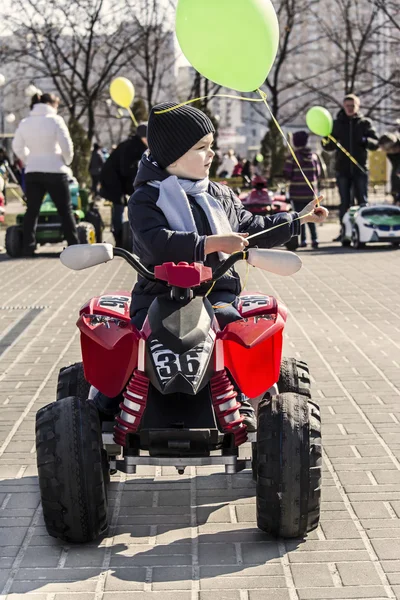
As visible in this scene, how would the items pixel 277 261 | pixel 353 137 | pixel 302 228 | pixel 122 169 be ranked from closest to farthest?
pixel 277 261 → pixel 122 169 → pixel 302 228 → pixel 353 137

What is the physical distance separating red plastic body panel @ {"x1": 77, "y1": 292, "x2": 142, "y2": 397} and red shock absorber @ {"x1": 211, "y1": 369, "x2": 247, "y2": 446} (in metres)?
0.34

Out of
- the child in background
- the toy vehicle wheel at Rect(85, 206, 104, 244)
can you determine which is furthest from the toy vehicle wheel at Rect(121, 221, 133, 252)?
the child in background

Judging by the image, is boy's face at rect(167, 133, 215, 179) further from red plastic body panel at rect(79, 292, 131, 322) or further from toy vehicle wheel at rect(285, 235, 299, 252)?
toy vehicle wheel at rect(285, 235, 299, 252)

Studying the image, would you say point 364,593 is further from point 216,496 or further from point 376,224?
point 376,224

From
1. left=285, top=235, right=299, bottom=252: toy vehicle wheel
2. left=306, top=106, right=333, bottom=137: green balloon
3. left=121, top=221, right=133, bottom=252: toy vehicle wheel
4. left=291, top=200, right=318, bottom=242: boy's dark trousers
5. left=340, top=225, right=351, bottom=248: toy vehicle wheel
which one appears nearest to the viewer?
left=121, top=221, right=133, bottom=252: toy vehicle wheel

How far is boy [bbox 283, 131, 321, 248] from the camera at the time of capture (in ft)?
55.5

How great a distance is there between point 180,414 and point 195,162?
105 centimetres

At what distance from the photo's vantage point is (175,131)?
15.6ft

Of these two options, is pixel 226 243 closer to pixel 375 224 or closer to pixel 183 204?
pixel 183 204

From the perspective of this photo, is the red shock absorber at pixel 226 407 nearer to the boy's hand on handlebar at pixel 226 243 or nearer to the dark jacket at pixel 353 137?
the boy's hand on handlebar at pixel 226 243

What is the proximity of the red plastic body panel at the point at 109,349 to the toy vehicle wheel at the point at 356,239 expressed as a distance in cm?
1222

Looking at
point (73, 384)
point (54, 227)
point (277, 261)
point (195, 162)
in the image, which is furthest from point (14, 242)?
point (277, 261)

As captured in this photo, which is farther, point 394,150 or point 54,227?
point 394,150

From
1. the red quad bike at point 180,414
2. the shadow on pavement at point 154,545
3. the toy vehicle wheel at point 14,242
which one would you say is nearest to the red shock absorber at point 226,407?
the red quad bike at point 180,414
